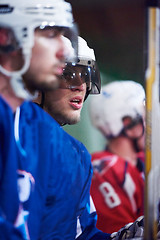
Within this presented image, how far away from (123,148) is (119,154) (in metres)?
0.06

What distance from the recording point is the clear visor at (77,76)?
4.95 feet

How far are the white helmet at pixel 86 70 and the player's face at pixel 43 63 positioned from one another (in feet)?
1.13

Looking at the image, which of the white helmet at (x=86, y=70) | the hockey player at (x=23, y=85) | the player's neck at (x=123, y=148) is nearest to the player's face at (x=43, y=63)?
the hockey player at (x=23, y=85)

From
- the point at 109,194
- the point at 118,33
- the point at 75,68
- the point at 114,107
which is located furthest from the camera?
the point at 118,33

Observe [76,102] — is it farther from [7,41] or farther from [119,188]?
[119,188]

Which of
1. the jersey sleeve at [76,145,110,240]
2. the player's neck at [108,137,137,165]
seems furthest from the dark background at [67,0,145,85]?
the jersey sleeve at [76,145,110,240]

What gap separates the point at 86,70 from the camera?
5.08 feet

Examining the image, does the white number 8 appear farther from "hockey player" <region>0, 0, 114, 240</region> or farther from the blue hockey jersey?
"hockey player" <region>0, 0, 114, 240</region>

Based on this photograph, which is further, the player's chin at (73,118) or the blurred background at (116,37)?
the blurred background at (116,37)

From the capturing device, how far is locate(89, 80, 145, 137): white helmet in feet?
9.07

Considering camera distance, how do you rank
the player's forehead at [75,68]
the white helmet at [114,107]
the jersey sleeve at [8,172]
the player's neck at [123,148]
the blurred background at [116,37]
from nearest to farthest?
the jersey sleeve at [8,172], the player's forehead at [75,68], the white helmet at [114,107], the blurred background at [116,37], the player's neck at [123,148]

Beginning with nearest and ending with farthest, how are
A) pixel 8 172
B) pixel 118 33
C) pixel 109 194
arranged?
1. pixel 8 172
2. pixel 109 194
3. pixel 118 33

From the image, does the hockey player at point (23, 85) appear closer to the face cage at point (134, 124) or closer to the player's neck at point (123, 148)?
the face cage at point (134, 124)

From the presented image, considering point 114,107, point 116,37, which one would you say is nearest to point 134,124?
point 114,107
